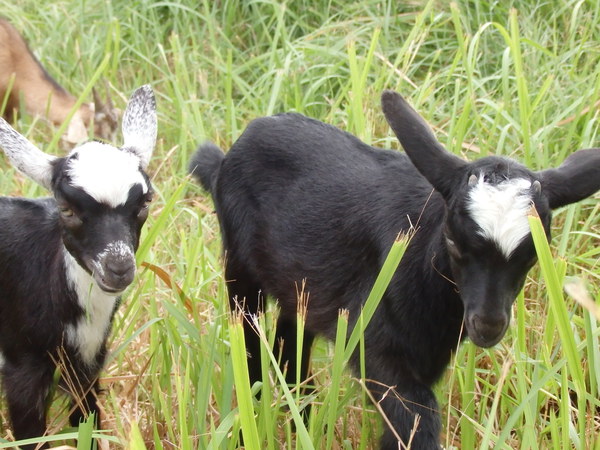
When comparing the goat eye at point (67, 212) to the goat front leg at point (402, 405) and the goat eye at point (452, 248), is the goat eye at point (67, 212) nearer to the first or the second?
the goat front leg at point (402, 405)

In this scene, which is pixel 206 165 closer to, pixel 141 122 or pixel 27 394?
pixel 141 122

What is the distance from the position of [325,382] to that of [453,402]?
0.44 m

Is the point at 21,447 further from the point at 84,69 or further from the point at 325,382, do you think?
the point at 84,69

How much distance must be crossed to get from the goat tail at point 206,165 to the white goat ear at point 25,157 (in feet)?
2.16

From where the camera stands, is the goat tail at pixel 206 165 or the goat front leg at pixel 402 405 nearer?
the goat front leg at pixel 402 405

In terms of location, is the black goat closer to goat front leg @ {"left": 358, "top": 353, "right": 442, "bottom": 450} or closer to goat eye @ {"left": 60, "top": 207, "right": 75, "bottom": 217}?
goat front leg @ {"left": 358, "top": 353, "right": 442, "bottom": 450}

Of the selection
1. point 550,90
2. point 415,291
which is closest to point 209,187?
point 415,291

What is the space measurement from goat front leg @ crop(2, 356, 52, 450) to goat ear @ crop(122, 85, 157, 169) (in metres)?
0.78

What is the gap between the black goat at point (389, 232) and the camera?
263cm

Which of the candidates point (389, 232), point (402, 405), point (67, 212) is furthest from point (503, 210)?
point (67, 212)

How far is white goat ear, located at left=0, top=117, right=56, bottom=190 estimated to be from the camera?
3197 mm

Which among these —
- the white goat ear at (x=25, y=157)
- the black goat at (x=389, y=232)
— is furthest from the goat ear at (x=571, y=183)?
the white goat ear at (x=25, y=157)

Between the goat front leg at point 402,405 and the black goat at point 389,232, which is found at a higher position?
the black goat at point 389,232

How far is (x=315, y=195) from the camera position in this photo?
3.37 metres
